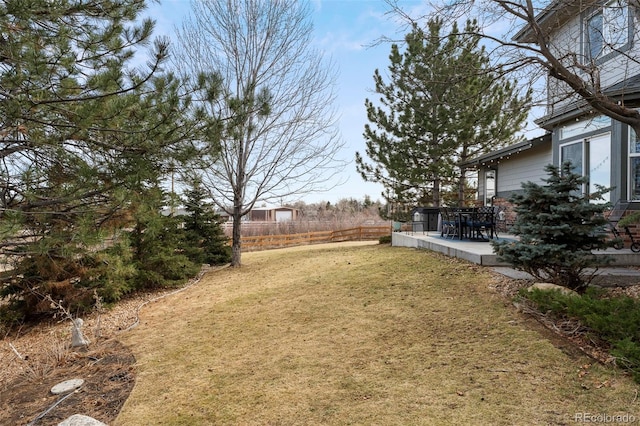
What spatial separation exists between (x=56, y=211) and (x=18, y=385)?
185 cm

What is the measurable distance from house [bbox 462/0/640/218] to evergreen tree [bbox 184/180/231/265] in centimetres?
905

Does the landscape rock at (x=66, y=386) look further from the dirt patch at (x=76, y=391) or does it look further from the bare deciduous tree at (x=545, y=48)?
the bare deciduous tree at (x=545, y=48)

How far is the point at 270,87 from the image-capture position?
9.71m

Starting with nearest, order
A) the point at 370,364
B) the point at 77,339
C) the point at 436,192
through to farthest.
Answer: the point at 370,364, the point at 77,339, the point at 436,192

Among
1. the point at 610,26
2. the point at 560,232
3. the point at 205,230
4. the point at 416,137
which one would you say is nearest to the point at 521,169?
the point at 416,137

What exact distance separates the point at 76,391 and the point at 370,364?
2.80m

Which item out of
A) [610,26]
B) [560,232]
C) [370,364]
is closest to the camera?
[370,364]

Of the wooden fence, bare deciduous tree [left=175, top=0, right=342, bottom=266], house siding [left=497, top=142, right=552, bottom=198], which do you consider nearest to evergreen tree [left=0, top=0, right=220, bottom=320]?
bare deciduous tree [left=175, top=0, right=342, bottom=266]

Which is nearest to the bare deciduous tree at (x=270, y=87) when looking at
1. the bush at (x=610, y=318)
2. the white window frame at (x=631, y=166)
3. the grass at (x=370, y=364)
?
the grass at (x=370, y=364)

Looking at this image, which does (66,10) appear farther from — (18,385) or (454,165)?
(454,165)

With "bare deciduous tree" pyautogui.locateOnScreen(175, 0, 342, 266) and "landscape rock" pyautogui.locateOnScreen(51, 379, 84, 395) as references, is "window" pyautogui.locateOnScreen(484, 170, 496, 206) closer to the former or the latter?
"bare deciduous tree" pyautogui.locateOnScreen(175, 0, 342, 266)

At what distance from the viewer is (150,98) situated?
4.02 meters

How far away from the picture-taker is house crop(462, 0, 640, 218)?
5.08 m

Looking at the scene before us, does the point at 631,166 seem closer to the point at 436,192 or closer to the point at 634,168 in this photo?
the point at 634,168
